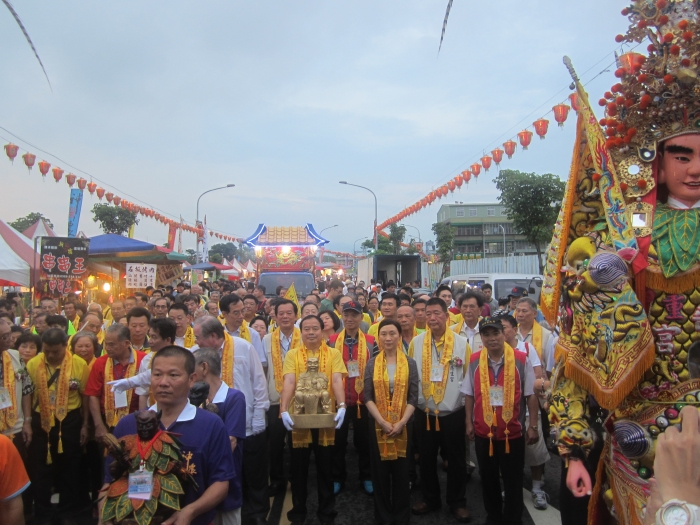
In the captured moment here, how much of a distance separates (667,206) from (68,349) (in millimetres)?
5182

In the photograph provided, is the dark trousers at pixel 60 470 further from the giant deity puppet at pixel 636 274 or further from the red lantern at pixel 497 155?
the red lantern at pixel 497 155

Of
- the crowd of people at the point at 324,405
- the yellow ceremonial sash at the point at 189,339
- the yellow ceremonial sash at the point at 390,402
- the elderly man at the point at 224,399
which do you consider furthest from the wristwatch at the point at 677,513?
the yellow ceremonial sash at the point at 189,339

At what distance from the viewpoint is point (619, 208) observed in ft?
7.38

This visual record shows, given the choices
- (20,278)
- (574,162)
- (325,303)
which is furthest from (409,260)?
(574,162)

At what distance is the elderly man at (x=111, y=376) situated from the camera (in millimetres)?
4469

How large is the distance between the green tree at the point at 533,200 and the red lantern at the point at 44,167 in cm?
1550

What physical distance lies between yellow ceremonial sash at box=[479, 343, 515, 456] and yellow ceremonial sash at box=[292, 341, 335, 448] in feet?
4.41

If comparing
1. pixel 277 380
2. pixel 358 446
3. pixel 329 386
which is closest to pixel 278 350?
pixel 277 380

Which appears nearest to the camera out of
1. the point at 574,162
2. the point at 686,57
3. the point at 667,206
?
the point at 686,57

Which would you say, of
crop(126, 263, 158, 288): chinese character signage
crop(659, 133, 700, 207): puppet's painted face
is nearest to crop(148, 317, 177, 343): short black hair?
crop(659, 133, 700, 207): puppet's painted face

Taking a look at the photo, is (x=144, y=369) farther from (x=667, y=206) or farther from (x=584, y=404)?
(x=667, y=206)

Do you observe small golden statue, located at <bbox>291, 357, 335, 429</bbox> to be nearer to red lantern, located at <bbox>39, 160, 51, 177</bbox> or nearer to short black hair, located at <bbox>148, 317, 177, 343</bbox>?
short black hair, located at <bbox>148, 317, 177, 343</bbox>

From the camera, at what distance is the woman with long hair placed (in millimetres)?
4309

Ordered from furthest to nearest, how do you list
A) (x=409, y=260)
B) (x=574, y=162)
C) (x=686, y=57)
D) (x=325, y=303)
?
(x=409, y=260), (x=325, y=303), (x=574, y=162), (x=686, y=57)
